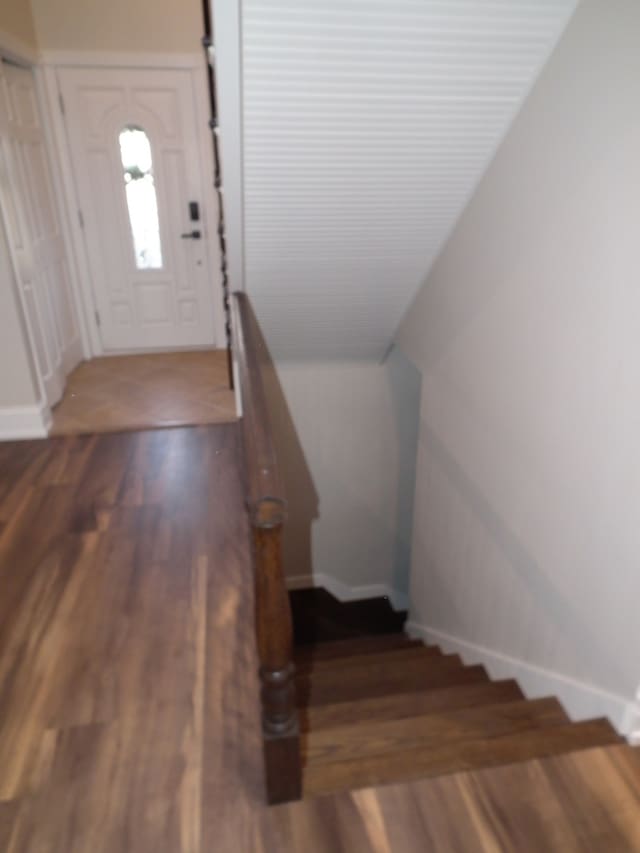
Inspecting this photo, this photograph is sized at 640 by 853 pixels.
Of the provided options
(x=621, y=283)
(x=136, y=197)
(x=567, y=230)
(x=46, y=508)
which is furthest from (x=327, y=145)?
(x=136, y=197)

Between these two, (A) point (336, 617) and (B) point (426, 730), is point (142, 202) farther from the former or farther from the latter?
(B) point (426, 730)

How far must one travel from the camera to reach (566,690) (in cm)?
210

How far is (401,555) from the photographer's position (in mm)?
5145

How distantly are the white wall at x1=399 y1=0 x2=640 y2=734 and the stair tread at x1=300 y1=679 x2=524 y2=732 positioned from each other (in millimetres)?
147

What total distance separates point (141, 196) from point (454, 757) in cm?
391

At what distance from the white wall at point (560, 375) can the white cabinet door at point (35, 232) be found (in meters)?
2.27

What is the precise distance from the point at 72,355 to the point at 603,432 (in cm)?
355

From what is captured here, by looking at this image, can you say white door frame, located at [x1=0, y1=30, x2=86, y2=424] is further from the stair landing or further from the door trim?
the stair landing

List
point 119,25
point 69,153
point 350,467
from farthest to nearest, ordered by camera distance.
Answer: point 350,467 < point 69,153 < point 119,25

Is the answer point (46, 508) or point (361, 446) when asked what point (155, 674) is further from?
point (361, 446)

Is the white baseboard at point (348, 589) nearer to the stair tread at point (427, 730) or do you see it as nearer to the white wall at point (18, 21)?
the stair tread at point (427, 730)

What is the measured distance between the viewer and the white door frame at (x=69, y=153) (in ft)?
12.2

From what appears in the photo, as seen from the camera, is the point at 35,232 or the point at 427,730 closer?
the point at 427,730

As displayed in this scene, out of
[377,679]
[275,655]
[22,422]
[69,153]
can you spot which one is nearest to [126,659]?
[275,655]
